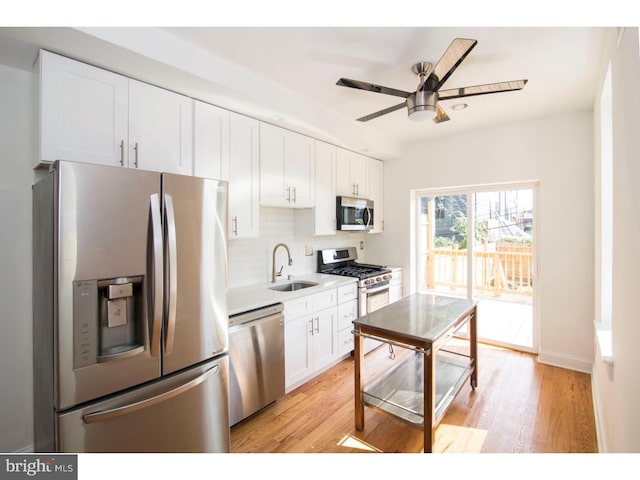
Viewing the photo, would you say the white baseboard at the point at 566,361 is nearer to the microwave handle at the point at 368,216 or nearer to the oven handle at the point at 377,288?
the oven handle at the point at 377,288

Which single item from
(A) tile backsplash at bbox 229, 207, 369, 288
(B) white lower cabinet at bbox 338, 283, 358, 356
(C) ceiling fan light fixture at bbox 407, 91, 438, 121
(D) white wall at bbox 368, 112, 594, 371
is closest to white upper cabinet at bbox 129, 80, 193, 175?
(A) tile backsplash at bbox 229, 207, 369, 288

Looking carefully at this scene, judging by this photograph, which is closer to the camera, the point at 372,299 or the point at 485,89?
the point at 485,89

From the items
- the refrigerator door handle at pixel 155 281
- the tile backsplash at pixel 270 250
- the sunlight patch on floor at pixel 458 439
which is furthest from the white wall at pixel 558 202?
the refrigerator door handle at pixel 155 281

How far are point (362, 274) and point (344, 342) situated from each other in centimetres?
80

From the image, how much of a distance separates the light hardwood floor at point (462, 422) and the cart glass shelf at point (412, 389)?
21cm

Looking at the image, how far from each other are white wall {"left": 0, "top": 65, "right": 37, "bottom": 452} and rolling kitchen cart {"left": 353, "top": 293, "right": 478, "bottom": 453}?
83.6 inches

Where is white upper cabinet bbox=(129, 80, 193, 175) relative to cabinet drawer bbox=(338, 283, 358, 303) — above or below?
above

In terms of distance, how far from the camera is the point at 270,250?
10.5 feet

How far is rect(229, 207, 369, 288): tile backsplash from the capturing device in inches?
114

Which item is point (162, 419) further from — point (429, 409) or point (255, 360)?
point (429, 409)

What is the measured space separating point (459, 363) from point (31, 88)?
12.3ft

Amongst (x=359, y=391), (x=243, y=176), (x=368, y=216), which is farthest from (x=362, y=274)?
(x=243, y=176)

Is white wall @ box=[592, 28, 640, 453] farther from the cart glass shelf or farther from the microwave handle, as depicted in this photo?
the microwave handle

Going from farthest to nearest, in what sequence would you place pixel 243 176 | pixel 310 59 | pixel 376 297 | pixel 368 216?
pixel 368 216 → pixel 376 297 → pixel 243 176 → pixel 310 59
